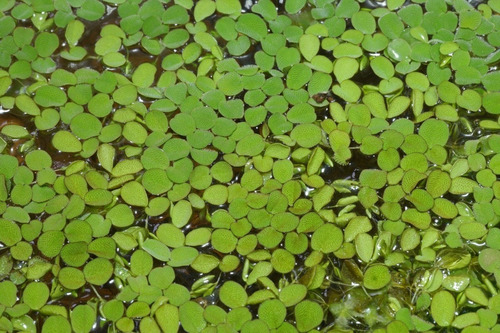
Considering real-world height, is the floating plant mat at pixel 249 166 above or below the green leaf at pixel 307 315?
above

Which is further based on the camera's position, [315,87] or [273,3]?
[273,3]

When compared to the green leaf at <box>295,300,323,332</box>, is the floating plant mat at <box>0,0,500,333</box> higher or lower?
higher

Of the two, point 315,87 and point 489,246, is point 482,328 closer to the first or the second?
point 489,246

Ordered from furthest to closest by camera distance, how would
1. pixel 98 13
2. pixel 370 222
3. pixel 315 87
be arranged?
pixel 98 13
pixel 315 87
pixel 370 222

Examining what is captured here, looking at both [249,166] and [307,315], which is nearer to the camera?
[307,315]

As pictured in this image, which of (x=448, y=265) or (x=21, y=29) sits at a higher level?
(x=21, y=29)

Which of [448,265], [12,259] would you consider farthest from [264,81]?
[12,259]

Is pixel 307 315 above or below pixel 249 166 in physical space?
below

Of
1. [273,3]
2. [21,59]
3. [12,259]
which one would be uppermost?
[273,3]
